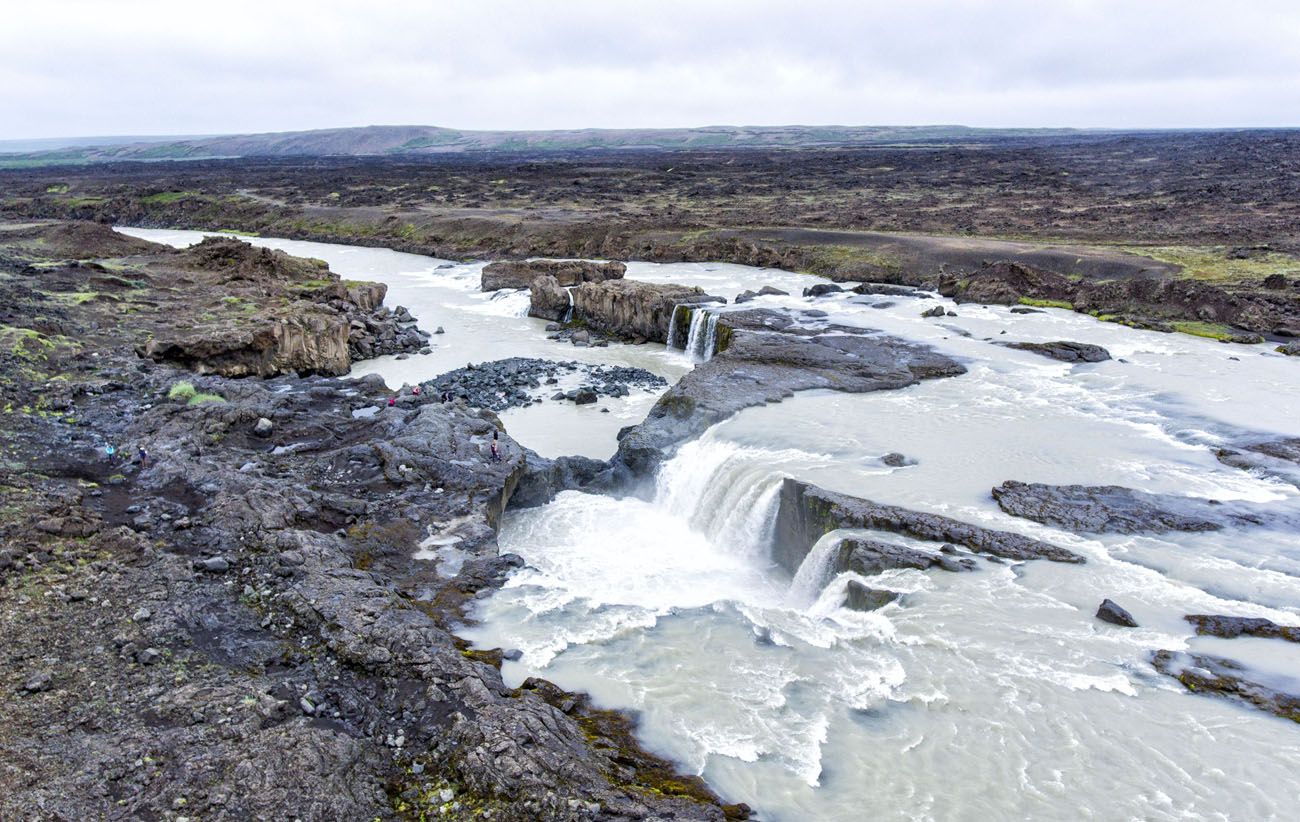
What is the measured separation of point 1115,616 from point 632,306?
88.6 ft

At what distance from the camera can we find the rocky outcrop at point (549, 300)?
135 feet

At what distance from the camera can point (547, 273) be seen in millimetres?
45469

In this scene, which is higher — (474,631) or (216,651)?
(216,651)

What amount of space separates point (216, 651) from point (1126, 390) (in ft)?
80.5

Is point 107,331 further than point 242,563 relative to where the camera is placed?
Yes

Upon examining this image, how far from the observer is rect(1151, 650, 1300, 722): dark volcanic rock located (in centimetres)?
1152

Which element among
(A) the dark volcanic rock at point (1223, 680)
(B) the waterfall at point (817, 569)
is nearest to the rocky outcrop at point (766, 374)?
(B) the waterfall at point (817, 569)

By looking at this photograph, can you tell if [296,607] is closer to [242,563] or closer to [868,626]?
[242,563]

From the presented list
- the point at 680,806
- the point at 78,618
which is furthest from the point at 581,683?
the point at 78,618

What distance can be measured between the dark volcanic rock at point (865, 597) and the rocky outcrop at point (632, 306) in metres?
22.9

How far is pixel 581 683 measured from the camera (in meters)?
12.6

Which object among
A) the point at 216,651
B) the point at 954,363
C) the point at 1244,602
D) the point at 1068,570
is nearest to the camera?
the point at 216,651

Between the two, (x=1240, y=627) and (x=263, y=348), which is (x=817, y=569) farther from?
(x=263, y=348)

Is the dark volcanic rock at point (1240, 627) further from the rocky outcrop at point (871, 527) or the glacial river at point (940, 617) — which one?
the rocky outcrop at point (871, 527)
